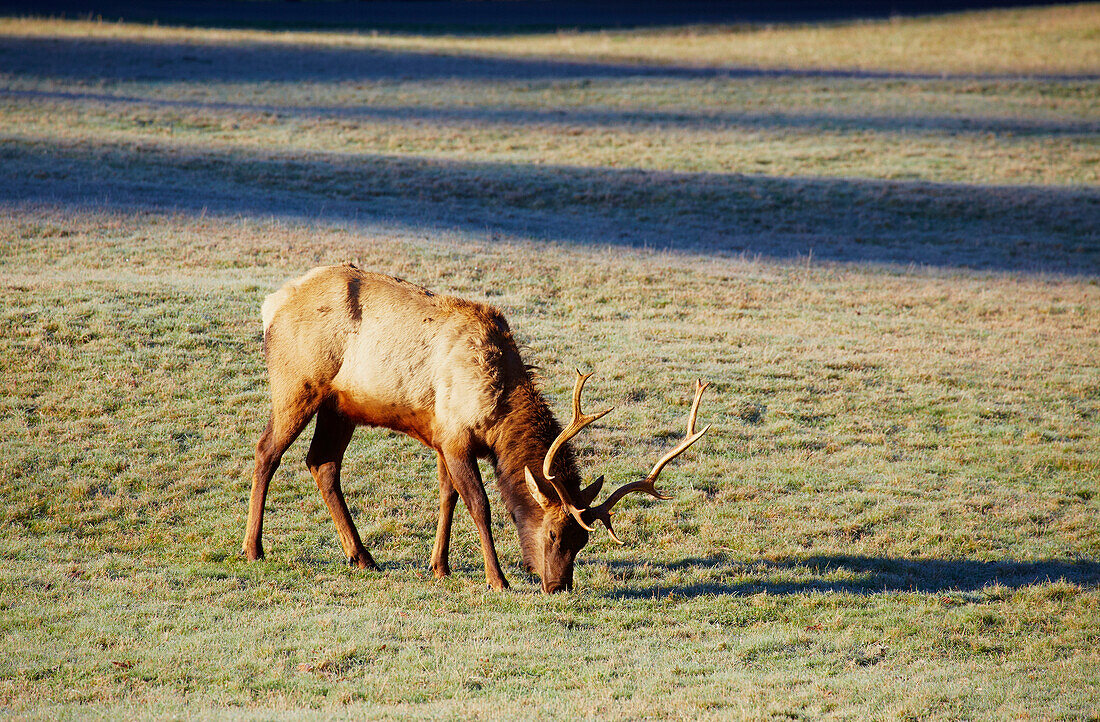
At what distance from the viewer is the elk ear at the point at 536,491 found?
302 inches

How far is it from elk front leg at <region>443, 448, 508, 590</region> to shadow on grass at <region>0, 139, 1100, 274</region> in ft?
41.5

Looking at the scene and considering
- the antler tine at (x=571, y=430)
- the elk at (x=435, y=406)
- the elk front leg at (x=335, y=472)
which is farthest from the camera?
the elk front leg at (x=335, y=472)

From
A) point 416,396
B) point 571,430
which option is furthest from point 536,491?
point 416,396

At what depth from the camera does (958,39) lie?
164 ft

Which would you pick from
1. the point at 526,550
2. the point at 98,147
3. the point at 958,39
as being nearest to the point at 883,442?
the point at 526,550

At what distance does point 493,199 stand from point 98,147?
9286 millimetres

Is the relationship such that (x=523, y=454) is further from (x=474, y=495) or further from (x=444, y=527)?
(x=444, y=527)

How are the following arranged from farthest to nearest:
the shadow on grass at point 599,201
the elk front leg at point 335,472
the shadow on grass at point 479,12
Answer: the shadow on grass at point 479,12, the shadow on grass at point 599,201, the elk front leg at point 335,472

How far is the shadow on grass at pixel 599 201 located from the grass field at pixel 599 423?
0.13 m

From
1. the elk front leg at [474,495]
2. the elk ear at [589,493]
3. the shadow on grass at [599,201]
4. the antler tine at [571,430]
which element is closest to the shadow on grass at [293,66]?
the shadow on grass at [599,201]

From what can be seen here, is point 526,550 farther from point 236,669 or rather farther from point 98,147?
point 98,147

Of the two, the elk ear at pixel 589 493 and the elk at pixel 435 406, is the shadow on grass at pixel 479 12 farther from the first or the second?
the elk ear at pixel 589 493

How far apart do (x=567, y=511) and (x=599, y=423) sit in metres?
4.19

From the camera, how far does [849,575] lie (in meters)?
8.89
